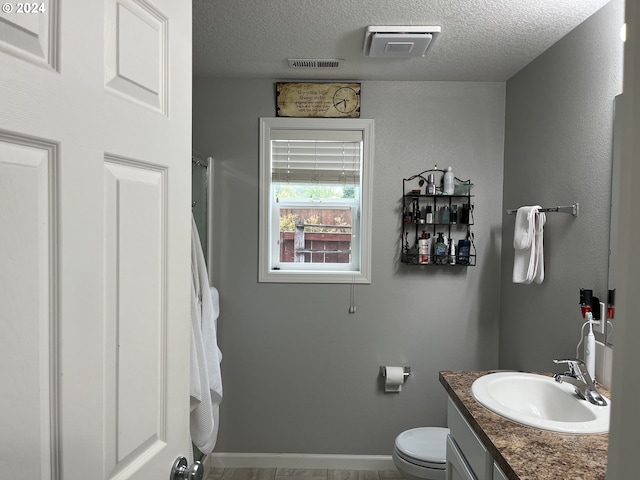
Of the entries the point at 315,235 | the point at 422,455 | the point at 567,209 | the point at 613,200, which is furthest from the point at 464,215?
the point at 422,455

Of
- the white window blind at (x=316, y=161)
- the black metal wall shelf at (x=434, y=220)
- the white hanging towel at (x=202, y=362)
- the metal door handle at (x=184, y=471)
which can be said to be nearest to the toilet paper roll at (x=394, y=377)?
the black metal wall shelf at (x=434, y=220)

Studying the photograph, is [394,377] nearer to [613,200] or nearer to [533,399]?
[533,399]

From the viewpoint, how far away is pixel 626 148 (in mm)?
478

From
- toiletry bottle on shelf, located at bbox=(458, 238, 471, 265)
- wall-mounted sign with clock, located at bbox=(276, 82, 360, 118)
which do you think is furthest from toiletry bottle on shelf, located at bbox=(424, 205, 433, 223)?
wall-mounted sign with clock, located at bbox=(276, 82, 360, 118)

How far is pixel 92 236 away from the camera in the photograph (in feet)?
2.27

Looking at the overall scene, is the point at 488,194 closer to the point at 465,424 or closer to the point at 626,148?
the point at 465,424

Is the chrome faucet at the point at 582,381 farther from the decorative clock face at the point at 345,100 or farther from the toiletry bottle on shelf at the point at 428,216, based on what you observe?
the decorative clock face at the point at 345,100

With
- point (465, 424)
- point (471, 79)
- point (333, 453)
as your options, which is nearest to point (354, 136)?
point (471, 79)

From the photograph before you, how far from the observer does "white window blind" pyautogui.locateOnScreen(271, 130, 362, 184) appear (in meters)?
2.94

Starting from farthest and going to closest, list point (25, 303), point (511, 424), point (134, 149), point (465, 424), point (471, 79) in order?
1. point (471, 79)
2. point (465, 424)
3. point (511, 424)
4. point (134, 149)
5. point (25, 303)

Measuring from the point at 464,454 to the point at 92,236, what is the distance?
1.55 meters

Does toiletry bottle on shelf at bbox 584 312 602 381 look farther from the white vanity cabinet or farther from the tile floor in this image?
the tile floor

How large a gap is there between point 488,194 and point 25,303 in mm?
2754

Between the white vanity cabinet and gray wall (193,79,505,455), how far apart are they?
1.07 m
